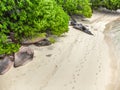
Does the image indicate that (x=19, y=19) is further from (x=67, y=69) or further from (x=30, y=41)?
(x=67, y=69)

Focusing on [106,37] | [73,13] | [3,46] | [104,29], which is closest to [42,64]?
[3,46]

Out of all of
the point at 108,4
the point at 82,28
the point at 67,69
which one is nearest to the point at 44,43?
the point at 67,69

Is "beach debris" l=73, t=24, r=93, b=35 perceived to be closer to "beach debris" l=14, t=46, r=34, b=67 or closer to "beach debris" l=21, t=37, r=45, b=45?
"beach debris" l=21, t=37, r=45, b=45

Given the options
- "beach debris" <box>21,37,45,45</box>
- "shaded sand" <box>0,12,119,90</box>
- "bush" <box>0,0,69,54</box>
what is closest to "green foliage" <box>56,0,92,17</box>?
"shaded sand" <box>0,12,119,90</box>

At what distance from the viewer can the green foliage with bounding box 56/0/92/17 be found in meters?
28.7

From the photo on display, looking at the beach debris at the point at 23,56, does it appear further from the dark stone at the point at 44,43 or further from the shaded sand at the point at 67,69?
the dark stone at the point at 44,43

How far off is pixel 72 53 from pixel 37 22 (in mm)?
3383

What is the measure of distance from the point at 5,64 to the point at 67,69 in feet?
12.0

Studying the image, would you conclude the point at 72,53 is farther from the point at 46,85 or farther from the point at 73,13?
the point at 73,13

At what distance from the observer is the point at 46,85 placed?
15.7 metres

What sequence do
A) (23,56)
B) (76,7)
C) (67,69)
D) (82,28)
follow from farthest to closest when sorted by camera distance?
1. (76,7)
2. (82,28)
3. (23,56)
4. (67,69)

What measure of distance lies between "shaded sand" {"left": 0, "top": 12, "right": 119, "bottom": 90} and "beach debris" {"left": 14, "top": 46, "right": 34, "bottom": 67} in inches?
12.6

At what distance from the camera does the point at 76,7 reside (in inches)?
1180

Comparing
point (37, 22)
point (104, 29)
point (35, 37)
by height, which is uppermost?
point (37, 22)
